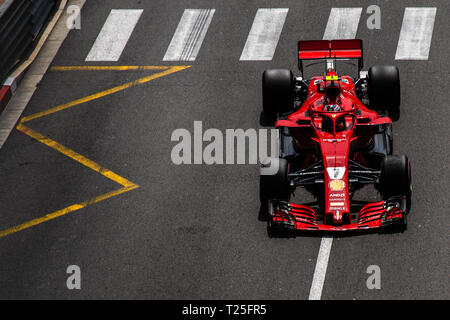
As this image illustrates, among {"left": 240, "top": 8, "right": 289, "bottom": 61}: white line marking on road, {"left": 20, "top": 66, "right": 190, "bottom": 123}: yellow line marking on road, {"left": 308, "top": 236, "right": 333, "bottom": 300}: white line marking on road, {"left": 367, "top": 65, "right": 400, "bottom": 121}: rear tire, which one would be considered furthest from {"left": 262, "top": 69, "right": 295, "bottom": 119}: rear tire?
{"left": 308, "top": 236, "right": 333, "bottom": 300}: white line marking on road

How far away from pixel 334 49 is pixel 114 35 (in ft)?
18.8

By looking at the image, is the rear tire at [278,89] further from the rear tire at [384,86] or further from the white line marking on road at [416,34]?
the white line marking on road at [416,34]

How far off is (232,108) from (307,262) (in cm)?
457

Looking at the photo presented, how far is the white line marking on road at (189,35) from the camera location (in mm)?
18781

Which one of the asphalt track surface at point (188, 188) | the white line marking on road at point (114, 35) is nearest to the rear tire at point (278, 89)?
the asphalt track surface at point (188, 188)

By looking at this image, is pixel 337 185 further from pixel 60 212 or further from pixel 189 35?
pixel 189 35

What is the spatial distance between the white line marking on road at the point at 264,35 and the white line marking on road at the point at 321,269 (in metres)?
5.81

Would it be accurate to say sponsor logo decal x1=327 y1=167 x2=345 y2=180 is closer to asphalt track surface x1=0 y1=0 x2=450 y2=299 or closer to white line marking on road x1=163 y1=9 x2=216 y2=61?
asphalt track surface x1=0 y1=0 x2=450 y2=299

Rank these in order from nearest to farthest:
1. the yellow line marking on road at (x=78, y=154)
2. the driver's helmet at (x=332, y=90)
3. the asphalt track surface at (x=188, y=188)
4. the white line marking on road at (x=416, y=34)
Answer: the asphalt track surface at (x=188, y=188)
the yellow line marking on road at (x=78, y=154)
the driver's helmet at (x=332, y=90)
the white line marking on road at (x=416, y=34)

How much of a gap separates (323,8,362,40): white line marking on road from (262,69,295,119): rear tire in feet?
10.5

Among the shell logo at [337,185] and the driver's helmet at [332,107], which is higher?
the driver's helmet at [332,107]

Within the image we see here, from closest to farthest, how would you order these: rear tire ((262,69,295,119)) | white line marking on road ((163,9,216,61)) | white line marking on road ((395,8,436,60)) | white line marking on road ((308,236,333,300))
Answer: white line marking on road ((308,236,333,300))
rear tire ((262,69,295,119))
white line marking on road ((395,8,436,60))
white line marking on road ((163,9,216,61))

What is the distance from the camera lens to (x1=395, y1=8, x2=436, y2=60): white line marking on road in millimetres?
18016
